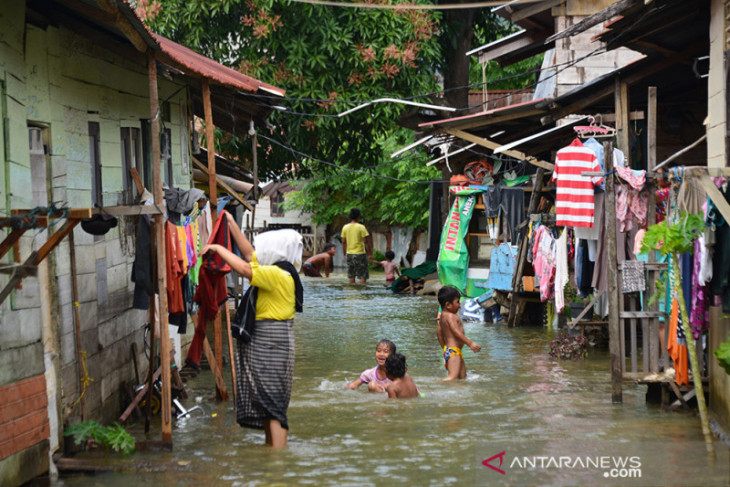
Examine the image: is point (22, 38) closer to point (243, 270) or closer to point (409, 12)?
point (243, 270)

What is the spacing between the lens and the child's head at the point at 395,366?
9.47 meters

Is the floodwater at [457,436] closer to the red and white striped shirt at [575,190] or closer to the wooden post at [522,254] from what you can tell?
the red and white striped shirt at [575,190]

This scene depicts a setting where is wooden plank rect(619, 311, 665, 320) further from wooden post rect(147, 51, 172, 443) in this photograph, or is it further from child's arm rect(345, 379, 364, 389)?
wooden post rect(147, 51, 172, 443)

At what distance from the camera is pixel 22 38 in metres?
6.73

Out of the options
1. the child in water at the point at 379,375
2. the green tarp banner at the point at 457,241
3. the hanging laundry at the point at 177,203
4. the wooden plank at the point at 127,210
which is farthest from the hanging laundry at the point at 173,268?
the green tarp banner at the point at 457,241

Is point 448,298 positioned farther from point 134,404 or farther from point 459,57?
point 459,57

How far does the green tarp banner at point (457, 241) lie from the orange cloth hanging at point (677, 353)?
349 inches

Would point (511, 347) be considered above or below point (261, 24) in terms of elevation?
below

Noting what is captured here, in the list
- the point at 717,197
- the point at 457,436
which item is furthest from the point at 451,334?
the point at 717,197

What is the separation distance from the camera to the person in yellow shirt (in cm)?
2547

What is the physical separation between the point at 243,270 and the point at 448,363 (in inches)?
176

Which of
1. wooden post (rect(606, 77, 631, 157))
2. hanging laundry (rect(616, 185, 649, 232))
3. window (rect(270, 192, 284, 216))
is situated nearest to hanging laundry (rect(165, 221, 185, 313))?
wooden post (rect(606, 77, 631, 157))

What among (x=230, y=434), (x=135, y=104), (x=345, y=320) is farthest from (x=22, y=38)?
(x=345, y=320)

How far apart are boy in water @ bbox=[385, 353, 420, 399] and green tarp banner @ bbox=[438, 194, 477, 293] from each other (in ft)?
25.5
